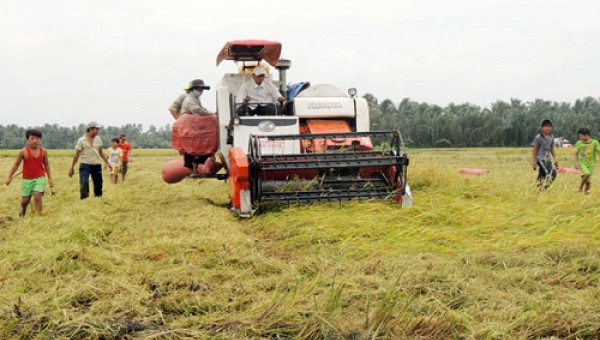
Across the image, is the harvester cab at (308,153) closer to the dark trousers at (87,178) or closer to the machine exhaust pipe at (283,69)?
the machine exhaust pipe at (283,69)

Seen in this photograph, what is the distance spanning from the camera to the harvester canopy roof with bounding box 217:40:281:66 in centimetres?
1026

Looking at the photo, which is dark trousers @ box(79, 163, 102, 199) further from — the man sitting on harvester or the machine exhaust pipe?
the machine exhaust pipe

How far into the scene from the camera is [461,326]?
3.33m

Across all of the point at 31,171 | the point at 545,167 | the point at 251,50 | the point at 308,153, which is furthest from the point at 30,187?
the point at 545,167

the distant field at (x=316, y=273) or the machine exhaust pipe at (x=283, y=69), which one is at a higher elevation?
the machine exhaust pipe at (x=283, y=69)

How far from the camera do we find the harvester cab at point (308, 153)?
25.3 feet

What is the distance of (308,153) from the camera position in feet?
27.3

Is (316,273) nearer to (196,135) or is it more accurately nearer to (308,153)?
(308,153)

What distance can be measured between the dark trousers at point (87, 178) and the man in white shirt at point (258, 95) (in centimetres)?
285

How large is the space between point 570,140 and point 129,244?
55639 mm

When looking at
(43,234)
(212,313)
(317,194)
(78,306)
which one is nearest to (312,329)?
(212,313)

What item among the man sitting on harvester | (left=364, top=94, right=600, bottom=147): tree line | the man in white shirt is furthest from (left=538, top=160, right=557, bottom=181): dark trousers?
(left=364, top=94, right=600, bottom=147): tree line

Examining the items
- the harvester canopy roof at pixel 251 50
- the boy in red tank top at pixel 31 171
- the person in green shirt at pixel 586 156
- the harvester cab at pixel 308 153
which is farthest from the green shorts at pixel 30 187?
the person in green shirt at pixel 586 156

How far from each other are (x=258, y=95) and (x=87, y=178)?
331 cm
